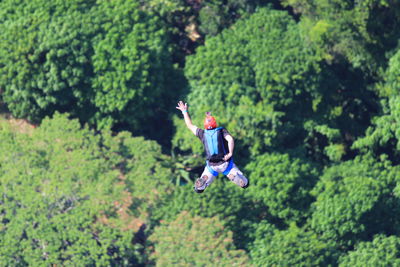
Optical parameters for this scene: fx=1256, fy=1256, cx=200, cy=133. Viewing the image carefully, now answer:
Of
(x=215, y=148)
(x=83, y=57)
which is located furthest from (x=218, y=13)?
(x=215, y=148)

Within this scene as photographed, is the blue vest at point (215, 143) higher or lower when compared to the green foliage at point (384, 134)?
lower

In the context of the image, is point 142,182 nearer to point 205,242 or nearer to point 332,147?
point 205,242

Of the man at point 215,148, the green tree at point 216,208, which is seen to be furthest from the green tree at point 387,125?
the man at point 215,148

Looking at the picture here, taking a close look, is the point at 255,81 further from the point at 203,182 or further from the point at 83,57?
the point at 203,182

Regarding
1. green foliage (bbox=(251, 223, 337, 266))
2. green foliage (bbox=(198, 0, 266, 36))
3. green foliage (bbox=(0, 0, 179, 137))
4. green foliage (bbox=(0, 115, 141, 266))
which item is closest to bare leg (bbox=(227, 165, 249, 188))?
green foliage (bbox=(251, 223, 337, 266))

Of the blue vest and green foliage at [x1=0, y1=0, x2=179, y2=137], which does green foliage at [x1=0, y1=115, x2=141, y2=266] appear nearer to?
green foliage at [x1=0, y1=0, x2=179, y2=137]

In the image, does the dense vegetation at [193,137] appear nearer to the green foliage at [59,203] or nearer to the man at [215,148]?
the green foliage at [59,203]

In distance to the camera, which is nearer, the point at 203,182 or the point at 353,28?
the point at 203,182

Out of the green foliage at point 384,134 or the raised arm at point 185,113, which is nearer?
the raised arm at point 185,113
